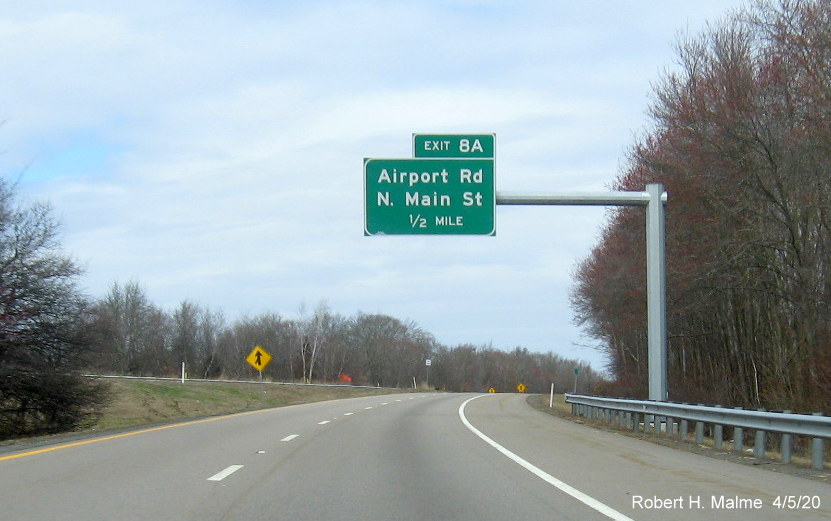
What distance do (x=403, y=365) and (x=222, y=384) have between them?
7978 centimetres

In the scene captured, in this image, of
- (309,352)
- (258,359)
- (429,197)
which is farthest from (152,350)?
(429,197)

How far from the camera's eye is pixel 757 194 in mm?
24922

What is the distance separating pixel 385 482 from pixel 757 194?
693 inches

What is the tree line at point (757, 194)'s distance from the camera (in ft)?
73.5

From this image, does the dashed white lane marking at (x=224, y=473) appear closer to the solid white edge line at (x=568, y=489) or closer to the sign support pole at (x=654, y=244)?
the solid white edge line at (x=568, y=489)

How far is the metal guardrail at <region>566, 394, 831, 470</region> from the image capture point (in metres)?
13.1

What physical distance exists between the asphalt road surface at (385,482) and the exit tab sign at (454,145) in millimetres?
7713

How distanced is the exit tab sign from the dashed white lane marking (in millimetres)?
11595

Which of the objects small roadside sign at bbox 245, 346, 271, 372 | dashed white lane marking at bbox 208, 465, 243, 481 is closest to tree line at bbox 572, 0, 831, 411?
dashed white lane marking at bbox 208, 465, 243, 481

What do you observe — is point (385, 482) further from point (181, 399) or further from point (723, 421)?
point (181, 399)

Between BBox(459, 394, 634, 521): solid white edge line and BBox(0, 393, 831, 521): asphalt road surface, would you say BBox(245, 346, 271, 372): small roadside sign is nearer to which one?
BBox(0, 393, 831, 521): asphalt road surface

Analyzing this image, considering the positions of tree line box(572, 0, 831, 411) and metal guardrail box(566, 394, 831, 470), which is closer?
metal guardrail box(566, 394, 831, 470)

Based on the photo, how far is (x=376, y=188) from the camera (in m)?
22.5

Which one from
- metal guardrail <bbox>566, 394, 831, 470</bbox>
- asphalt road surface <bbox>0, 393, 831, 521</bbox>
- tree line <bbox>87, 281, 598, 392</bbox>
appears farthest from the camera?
→ tree line <bbox>87, 281, 598, 392</bbox>
